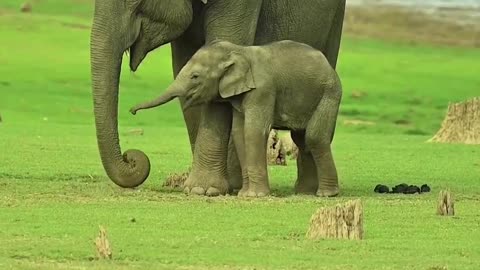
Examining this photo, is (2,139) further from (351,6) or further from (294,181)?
(351,6)

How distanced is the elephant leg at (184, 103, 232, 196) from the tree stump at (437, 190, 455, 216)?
2434mm

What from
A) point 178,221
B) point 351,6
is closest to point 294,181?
point 178,221

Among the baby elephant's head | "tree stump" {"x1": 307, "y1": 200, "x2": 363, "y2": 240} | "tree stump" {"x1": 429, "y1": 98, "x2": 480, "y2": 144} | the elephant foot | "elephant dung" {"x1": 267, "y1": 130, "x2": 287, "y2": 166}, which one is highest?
"tree stump" {"x1": 429, "y1": 98, "x2": 480, "y2": 144}

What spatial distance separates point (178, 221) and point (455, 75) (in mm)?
26428

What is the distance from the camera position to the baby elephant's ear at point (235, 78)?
1488 centimetres

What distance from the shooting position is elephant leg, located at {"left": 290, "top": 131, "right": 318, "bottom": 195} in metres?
15.9

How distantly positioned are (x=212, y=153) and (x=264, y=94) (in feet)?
2.59

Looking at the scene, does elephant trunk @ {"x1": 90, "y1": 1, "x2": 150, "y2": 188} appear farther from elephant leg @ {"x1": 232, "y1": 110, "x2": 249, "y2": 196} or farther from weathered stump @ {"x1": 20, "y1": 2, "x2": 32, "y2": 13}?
weathered stump @ {"x1": 20, "y1": 2, "x2": 32, "y2": 13}

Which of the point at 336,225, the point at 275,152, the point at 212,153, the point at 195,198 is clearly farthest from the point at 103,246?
the point at 275,152

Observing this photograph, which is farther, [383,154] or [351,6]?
[351,6]

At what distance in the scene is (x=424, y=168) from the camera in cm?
1958

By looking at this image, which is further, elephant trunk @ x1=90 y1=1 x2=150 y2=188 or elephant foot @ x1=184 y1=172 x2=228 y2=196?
elephant foot @ x1=184 y1=172 x2=228 y2=196

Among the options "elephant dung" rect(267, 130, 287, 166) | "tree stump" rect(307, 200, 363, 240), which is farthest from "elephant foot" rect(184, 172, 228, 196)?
"elephant dung" rect(267, 130, 287, 166)

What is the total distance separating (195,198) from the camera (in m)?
14.7
